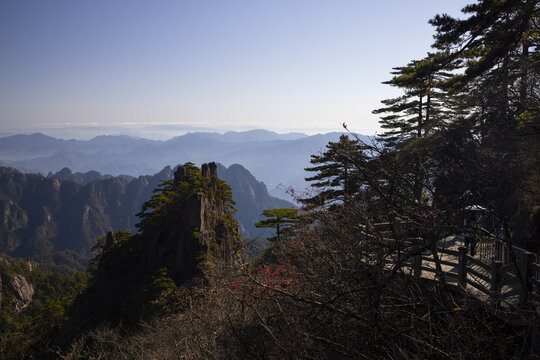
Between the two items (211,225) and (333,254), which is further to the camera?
(211,225)

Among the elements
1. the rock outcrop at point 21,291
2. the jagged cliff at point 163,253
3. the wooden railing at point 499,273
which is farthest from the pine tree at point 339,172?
the rock outcrop at point 21,291

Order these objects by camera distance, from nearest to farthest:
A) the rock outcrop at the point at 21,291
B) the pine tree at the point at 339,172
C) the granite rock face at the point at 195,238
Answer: the pine tree at the point at 339,172 < the granite rock face at the point at 195,238 < the rock outcrop at the point at 21,291

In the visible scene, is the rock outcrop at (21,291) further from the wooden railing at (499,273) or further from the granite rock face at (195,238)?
the wooden railing at (499,273)

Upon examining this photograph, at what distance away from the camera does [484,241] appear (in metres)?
11.4

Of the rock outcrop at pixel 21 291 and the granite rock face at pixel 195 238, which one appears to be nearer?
the granite rock face at pixel 195 238

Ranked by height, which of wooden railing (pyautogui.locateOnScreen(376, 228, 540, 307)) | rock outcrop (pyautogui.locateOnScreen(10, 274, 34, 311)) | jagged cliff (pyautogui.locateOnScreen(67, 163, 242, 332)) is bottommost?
rock outcrop (pyautogui.locateOnScreen(10, 274, 34, 311))

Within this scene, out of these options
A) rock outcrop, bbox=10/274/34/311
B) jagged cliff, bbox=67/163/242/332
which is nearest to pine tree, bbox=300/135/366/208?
jagged cliff, bbox=67/163/242/332

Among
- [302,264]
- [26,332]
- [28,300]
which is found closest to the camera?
[302,264]

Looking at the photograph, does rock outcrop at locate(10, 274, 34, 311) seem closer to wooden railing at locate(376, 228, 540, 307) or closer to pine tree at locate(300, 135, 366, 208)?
pine tree at locate(300, 135, 366, 208)

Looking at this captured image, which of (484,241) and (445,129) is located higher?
(445,129)

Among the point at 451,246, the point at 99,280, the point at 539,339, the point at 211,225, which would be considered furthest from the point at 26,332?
the point at 539,339

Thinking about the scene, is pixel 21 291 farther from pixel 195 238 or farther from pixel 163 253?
pixel 195 238

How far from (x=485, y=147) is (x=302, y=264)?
1211 cm

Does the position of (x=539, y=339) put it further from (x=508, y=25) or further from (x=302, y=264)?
(x=508, y=25)
